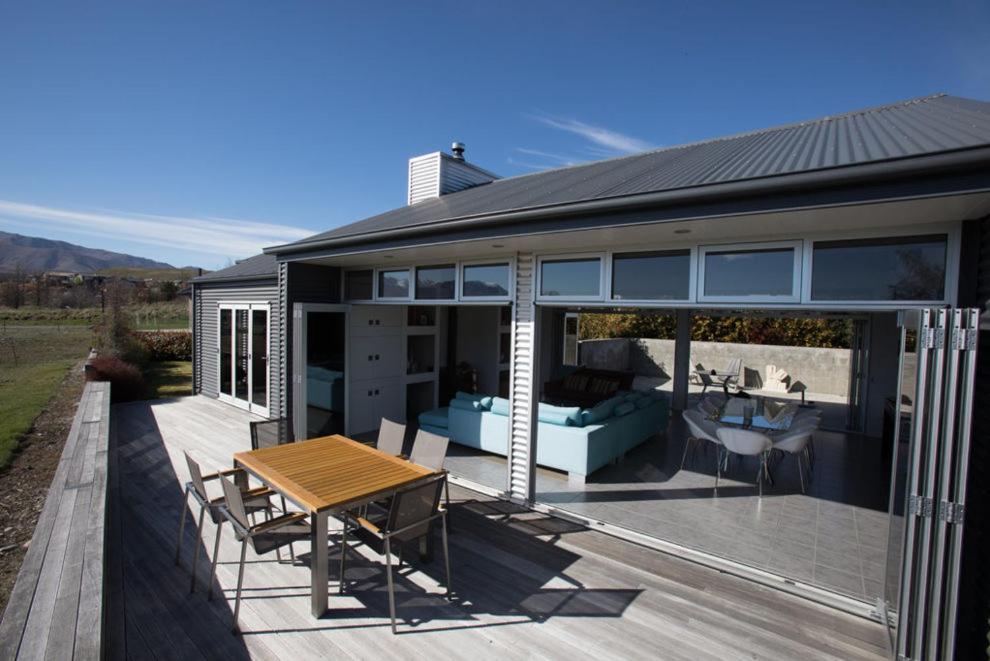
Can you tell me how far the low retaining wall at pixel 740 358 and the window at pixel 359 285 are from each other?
10.2 metres

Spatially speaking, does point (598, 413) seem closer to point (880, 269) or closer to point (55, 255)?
point (880, 269)

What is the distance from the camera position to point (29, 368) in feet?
40.6

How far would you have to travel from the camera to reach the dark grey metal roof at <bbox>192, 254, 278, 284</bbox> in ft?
27.6

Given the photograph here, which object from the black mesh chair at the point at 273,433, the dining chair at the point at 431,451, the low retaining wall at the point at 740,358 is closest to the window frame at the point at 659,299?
the dining chair at the point at 431,451

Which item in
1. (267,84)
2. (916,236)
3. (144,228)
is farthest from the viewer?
(144,228)

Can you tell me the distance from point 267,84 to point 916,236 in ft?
28.3

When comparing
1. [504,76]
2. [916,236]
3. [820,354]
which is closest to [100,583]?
[916,236]

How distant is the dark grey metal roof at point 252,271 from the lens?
8406 millimetres

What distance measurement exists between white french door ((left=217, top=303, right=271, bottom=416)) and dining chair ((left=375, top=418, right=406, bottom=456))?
13.7ft

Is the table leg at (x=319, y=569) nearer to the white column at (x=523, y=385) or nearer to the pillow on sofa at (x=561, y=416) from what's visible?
the white column at (x=523, y=385)

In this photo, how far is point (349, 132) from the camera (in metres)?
9.48

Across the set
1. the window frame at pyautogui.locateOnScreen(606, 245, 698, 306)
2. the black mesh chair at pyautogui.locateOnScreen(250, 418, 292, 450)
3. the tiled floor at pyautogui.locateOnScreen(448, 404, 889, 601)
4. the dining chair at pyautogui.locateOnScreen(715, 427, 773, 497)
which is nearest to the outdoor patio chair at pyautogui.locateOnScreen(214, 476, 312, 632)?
the black mesh chair at pyautogui.locateOnScreen(250, 418, 292, 450)

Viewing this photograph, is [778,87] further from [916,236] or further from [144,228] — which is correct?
[144,228]

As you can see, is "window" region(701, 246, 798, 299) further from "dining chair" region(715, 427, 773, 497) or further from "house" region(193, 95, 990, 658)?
"dining chair" region(715, 427, 773, 497)
